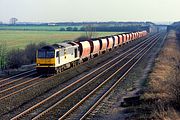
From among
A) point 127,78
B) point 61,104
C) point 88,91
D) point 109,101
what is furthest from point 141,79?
point 61,104

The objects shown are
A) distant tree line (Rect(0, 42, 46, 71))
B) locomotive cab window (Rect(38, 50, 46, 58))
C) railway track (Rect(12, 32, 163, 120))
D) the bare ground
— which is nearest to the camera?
the bare ground

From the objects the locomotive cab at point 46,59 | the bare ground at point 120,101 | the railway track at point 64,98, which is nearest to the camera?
the bare ground at point 120,101

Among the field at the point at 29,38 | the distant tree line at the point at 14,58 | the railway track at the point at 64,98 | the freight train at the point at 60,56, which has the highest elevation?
the freight train at the point at 60,56

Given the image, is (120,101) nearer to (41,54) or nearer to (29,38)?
(41,54)

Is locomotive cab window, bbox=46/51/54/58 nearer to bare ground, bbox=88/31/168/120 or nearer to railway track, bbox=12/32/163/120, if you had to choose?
railway track, bbox=12/32/163/120

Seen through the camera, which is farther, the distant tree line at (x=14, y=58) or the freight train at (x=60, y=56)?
the distant tree line at (x=14, y=58)

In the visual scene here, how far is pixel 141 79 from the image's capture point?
31.6m

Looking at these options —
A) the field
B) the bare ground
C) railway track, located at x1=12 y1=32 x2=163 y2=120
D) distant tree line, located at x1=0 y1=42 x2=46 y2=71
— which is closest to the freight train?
railway track, located at x1=12 y1=32 x2=163 y2=120

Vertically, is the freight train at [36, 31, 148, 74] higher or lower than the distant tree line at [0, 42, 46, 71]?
higher

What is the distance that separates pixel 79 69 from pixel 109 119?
20.1m

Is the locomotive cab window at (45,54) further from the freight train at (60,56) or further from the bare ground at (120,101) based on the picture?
the bare ground at (120,101)

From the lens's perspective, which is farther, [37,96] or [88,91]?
[88,91]

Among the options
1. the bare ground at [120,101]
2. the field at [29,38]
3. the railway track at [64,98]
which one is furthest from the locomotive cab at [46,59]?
the field at [29,38]

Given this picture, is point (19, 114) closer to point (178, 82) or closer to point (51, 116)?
point (51, 116)
